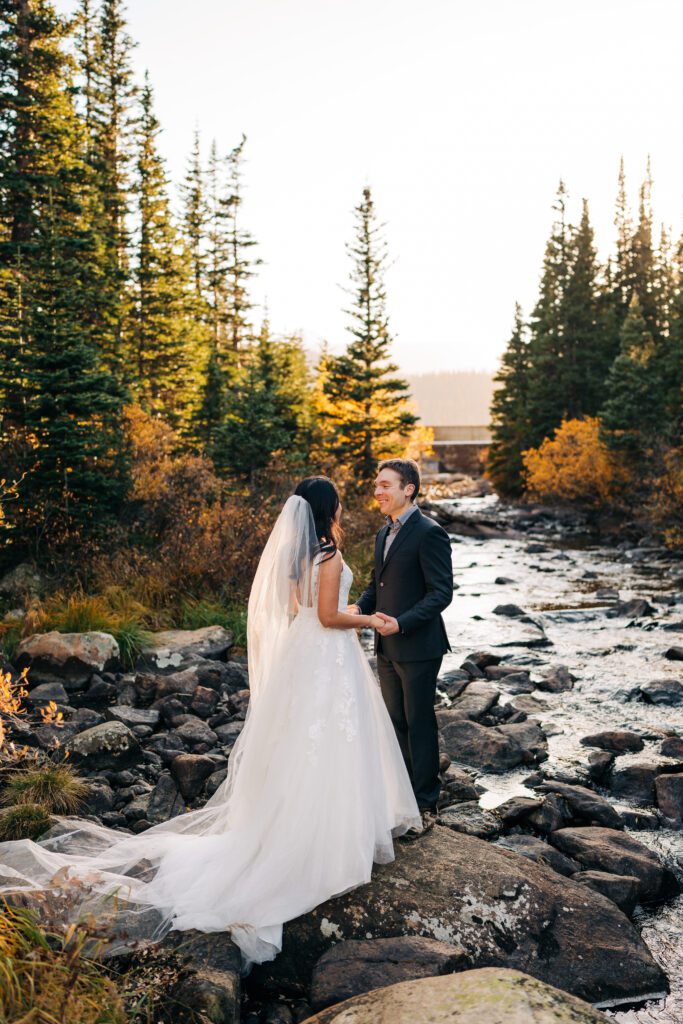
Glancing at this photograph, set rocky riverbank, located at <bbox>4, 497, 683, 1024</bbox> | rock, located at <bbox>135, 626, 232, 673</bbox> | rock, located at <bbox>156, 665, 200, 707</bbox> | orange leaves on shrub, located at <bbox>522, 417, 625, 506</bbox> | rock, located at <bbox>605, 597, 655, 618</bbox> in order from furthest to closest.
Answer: orange leaves on shrub, located at <bbox>522, 417, 625, 506</bbox> → rock, located at <bbox>605, 597, 655, 618</bbox> → rock, located at <bbox>135, 626, 232, 673</bbox> → rock, located at <bbox>156, 665, 200, 707</bbox> → rocky riverbank, located at <bbox>4, 497, 683, 1024</bbox>

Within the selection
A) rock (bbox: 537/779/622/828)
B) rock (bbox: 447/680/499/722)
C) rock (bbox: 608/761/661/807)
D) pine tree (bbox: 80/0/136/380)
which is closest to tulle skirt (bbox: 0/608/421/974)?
rock (bbox: 537/779/622/828)

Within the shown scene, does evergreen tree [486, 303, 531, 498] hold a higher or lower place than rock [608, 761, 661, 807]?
higher

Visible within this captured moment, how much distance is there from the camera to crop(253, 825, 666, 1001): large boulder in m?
4.26

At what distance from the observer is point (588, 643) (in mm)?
13195

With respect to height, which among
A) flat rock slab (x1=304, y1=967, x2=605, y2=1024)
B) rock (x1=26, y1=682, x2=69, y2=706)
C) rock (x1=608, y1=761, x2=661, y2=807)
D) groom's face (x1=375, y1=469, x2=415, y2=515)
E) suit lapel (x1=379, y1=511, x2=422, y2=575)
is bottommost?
rock (x1=608, y1=761, x2=661, y2=807)

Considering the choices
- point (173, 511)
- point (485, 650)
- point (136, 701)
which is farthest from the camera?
point (173, 511)

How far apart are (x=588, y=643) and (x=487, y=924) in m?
9.42

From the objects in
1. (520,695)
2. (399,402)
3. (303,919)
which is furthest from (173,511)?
(399,402)

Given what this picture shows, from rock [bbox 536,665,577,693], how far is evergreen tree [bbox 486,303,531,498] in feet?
96.8

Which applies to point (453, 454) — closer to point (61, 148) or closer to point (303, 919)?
point (61, 148)

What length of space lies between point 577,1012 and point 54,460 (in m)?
12.6

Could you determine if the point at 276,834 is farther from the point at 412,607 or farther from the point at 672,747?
the point at 672,747

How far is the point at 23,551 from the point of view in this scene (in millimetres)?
13406

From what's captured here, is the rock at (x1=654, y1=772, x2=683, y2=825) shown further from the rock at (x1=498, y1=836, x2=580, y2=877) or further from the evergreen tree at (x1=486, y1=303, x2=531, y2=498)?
the evergreen tree at (x1=486, y1=303, x2=531, y2=498)
